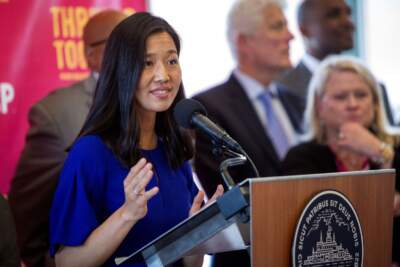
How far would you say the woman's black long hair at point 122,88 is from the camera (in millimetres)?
2338

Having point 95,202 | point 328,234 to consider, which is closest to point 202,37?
point 95,202

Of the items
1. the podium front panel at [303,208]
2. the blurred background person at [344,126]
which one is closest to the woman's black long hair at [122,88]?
the podium front panel at [303,208]

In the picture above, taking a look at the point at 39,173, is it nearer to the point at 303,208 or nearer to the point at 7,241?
the point at 7,241

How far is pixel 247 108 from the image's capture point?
14.3 feet

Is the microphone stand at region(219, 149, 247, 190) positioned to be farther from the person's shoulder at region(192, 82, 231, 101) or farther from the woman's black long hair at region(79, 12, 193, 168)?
the person's shoulder at region(192, 82, 231, 101)

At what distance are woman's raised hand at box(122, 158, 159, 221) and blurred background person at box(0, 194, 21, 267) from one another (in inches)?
13.0

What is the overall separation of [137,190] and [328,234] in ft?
1.70

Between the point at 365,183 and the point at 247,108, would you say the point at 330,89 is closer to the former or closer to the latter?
the point at 247,108

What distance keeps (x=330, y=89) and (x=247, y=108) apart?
50cm

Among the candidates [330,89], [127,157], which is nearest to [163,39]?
[127,157]

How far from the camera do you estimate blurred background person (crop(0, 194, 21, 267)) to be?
2.08 metres

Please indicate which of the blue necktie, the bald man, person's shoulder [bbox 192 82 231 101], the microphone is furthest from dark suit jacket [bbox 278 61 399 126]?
the microphone

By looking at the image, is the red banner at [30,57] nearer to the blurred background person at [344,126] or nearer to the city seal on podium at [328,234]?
the blurred background person at [344,126]

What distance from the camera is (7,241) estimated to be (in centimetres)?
210
